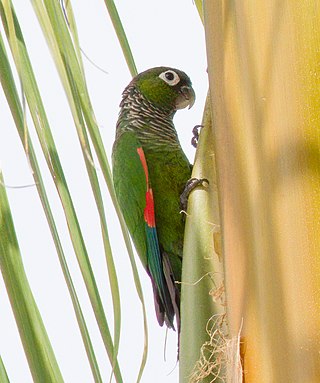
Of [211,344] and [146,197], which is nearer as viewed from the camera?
[211,344]

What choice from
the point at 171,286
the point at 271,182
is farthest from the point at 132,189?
the point at 271,182

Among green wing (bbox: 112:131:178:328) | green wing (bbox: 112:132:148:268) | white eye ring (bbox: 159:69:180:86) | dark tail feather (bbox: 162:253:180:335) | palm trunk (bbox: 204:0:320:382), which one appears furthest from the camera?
white eye ring (bbox: 159:69:180:86)

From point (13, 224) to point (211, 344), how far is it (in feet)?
0.79

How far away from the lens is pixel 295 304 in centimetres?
54

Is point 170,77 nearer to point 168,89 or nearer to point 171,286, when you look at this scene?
point 168,89

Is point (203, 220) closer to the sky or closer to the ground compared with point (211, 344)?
closer to the sky

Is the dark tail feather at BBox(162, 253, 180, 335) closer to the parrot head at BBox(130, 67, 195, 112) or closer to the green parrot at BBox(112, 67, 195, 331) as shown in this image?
the green parrot at BBox(112, 67, 195, 331)

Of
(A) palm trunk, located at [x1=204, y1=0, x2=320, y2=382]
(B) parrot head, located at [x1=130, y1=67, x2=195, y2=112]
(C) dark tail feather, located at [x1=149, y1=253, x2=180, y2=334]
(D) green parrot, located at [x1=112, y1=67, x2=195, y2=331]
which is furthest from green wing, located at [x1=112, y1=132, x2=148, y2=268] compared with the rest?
(A) palm trunk, located at [x1=204, y1=0, x2=320, y2=382]

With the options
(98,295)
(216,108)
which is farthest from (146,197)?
(216,108)

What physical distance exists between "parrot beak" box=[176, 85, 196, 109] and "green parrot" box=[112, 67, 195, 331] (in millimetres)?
97

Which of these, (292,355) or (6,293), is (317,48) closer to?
(292,355)

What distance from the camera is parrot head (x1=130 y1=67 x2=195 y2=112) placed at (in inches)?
77.1

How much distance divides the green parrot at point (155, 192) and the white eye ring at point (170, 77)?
109mm

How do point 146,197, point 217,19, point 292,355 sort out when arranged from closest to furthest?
point 292,355 → point 217,19 → point 146,197
